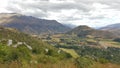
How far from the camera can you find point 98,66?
15227 millimetres

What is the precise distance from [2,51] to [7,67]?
10.1m

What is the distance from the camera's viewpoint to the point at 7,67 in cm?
1158

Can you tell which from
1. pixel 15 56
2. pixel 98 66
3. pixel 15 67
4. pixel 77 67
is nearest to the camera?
pixel 15 67

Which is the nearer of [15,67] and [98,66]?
[15,67]

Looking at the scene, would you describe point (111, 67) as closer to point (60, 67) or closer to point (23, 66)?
point (60, 67)

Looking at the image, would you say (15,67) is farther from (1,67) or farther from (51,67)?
(51,67)

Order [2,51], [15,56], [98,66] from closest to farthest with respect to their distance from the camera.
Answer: [98,66], [15,56], [2,51]

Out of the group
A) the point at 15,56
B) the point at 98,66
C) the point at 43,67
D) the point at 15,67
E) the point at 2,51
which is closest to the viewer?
the point at 15,67

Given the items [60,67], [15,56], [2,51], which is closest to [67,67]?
[60,67]

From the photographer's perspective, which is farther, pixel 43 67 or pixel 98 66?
pixel 98 66

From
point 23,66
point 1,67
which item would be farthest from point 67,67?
point 1,67

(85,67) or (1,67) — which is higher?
(1,67)

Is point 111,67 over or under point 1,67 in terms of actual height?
under

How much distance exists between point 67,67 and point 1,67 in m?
3.33
